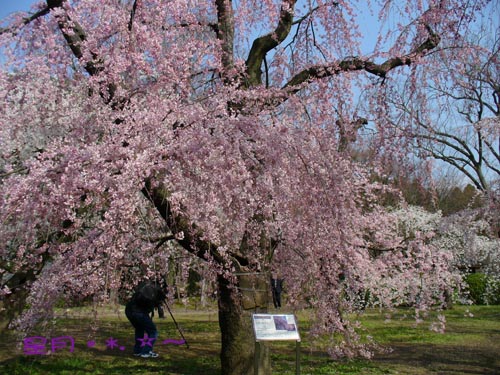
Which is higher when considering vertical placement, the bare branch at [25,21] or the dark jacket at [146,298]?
the bare branch at [25,21]

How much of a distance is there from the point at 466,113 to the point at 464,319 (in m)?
7.23

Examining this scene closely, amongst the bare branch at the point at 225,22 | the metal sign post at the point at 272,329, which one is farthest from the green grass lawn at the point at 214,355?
the bare branch at the point at 225,22

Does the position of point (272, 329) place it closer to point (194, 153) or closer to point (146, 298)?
point (194, 153)

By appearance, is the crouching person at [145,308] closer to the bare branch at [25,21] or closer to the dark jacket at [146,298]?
the dark jacket at [146,298]

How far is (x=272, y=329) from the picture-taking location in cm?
443

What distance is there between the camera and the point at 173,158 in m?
4.34

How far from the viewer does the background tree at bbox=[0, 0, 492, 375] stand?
4.09 meters

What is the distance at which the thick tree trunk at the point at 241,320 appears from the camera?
5.74 m

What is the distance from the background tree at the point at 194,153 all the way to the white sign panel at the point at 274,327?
2.84 ft

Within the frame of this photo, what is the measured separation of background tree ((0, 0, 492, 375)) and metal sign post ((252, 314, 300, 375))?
866 mm

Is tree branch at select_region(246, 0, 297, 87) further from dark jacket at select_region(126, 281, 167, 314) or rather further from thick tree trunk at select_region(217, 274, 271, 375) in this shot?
dark jacket at select_region(126, 281, 167, 314)

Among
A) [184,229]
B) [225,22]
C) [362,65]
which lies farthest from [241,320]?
[225,22]

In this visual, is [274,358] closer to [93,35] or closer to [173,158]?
[173,158]

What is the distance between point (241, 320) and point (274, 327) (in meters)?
1.61
